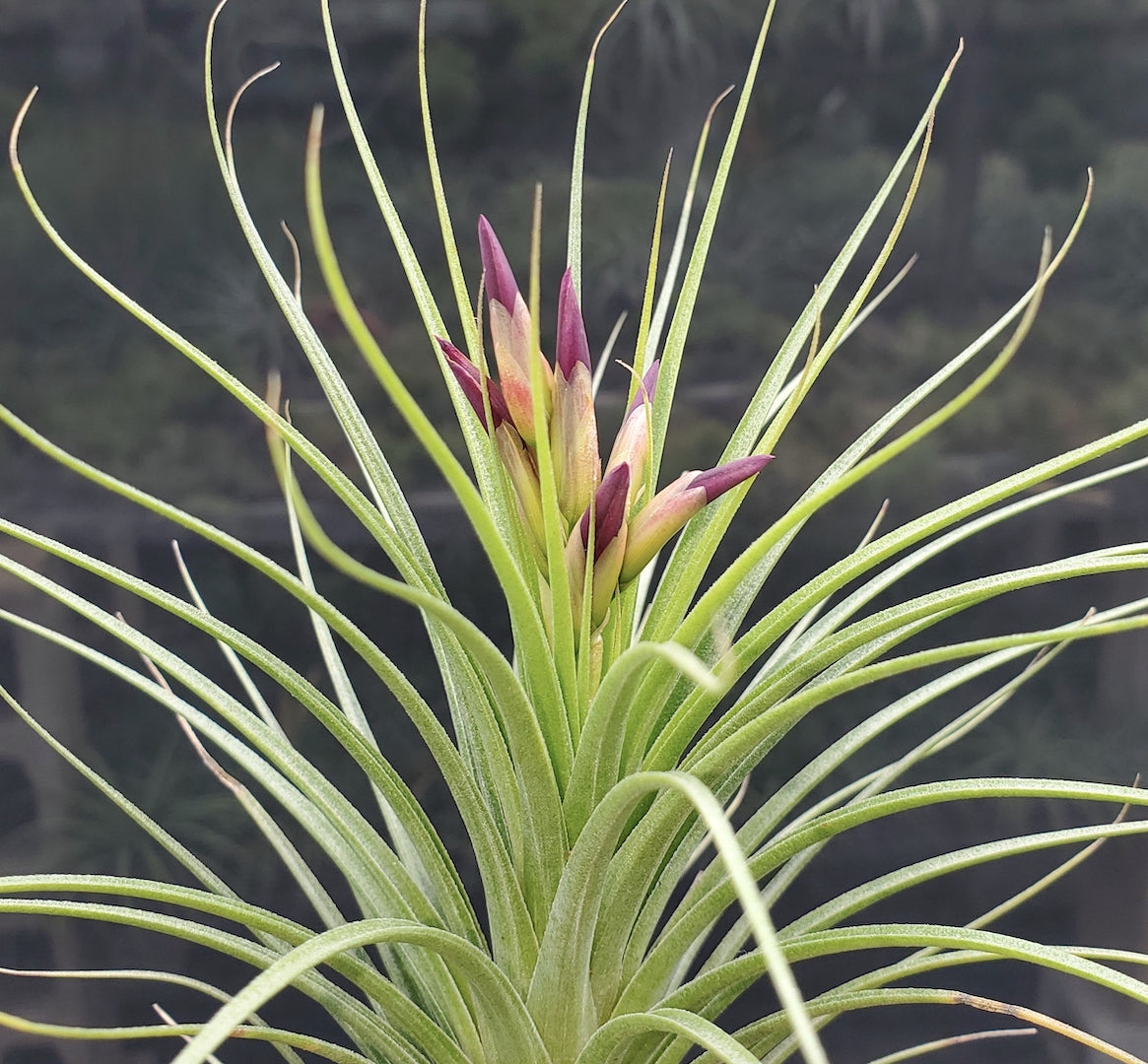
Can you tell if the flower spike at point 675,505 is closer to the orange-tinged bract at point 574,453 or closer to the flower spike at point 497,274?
the orange-tinged bract at point 574,453

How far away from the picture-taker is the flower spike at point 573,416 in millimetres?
428

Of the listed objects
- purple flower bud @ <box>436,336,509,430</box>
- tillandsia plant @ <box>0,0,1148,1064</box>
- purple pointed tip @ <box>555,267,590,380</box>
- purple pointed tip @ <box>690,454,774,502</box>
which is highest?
purple pointed tip @ <box>555,267,590,380</box>

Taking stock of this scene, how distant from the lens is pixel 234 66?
3.41 feet

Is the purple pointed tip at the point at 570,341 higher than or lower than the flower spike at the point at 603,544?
higher

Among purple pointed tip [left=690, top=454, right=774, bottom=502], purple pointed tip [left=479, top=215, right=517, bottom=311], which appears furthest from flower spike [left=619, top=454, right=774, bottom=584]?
purple pointed tip [left=479, top=215, right=517, bottom=311]

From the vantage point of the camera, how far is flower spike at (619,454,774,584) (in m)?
0.41

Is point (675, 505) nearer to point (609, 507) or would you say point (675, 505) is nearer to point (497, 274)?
point (609, 507)

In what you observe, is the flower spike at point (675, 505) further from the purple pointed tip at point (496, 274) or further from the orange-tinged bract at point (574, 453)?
the purple pointed tip at point (496, 274)

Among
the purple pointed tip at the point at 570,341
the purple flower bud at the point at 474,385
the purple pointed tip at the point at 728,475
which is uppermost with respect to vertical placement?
the purple pointed tip at the point at 570,341

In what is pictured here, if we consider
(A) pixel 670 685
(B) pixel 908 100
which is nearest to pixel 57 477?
(A) pixel 670 685

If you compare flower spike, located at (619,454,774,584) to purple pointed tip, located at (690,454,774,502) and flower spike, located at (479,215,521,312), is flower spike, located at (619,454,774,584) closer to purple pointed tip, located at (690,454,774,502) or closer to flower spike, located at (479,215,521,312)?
purple pointed tip, located at (690,454,774,502)

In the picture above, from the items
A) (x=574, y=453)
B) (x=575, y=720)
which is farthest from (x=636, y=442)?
(x=575, y=720)

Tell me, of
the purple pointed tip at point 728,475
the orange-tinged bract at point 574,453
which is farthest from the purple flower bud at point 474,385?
the purple pointed tip at point 728,475

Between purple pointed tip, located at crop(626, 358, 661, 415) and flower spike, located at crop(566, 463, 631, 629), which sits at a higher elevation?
purple pointed tip, located at crop(626, 358, 661, 415)
